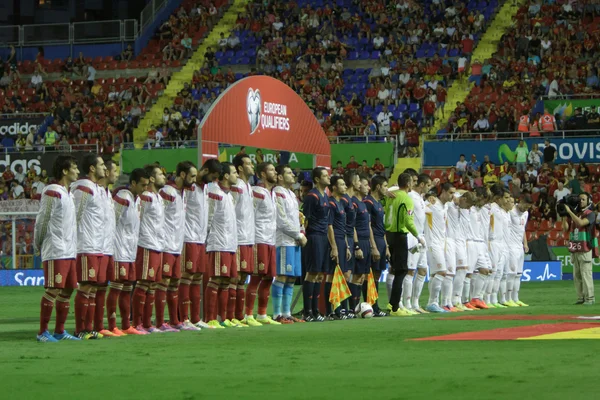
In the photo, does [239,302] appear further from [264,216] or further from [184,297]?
[264,216]

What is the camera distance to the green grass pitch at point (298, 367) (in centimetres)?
816

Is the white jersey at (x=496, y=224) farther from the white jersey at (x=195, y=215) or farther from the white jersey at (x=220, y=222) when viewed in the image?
the white jersey at (x=195, y=215)

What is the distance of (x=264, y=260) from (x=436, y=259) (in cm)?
Result: 508

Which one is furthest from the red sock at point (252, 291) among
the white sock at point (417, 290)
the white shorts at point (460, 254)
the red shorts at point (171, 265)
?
the white shorts at point (460, 254)

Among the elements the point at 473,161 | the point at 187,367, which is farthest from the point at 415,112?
the point at 187,367

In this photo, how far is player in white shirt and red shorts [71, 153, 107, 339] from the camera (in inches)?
545

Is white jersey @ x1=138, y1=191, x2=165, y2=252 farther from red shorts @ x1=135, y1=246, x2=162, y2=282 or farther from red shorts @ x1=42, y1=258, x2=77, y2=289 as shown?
red shorts @ x1=42, y1=258, x2=77, y2=289

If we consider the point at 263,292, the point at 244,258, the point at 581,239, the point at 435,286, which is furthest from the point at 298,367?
the point at 581,239

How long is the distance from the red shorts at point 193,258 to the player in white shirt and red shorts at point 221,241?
0.18 metres

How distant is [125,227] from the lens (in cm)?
1462

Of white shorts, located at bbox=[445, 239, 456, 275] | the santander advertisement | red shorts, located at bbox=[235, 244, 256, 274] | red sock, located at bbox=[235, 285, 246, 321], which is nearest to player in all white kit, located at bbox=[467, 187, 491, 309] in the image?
white shorts, located at bbox=[445, 239, 456, 275]

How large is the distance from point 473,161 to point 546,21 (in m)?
9.04

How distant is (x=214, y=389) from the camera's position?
8359mm

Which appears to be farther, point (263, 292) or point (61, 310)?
point (263, 292)
